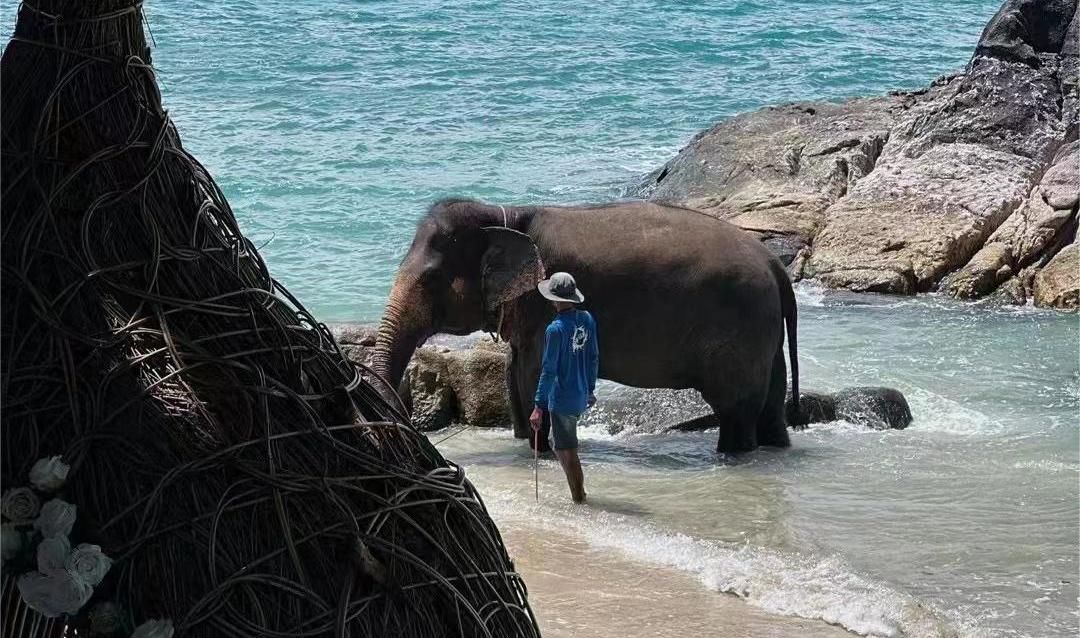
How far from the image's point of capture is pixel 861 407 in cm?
1221

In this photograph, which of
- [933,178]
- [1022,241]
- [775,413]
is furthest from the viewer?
[933,178]

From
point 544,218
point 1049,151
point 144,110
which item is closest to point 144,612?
point 144,110

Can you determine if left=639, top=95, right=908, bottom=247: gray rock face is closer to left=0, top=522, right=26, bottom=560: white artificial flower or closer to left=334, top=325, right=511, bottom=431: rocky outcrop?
left=334, top=325, right=511, bottom=431: rocky outcrop

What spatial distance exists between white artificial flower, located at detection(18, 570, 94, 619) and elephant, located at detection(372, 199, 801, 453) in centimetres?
715

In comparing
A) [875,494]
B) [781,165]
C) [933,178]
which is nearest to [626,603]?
[875,494]

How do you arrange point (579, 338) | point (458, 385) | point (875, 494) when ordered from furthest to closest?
point (458, 385), point (875, 494), point (579, 338)

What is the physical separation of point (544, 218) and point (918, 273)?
21.3 feet

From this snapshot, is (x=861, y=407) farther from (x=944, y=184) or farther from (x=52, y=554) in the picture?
(x=52, y=554)

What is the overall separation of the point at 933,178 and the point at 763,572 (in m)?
10.5

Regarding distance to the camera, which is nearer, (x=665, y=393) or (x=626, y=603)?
(x=626, y=603)

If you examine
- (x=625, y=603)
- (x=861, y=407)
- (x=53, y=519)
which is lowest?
(x=861, y=407)

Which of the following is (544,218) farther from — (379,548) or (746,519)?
(379,548)

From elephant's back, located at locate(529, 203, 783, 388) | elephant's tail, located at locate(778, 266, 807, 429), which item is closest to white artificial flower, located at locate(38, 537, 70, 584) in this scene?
elephant's back, located at locate(529, 203, 783, 388)

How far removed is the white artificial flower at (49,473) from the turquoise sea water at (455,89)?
14508 millimetres
